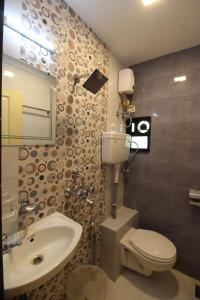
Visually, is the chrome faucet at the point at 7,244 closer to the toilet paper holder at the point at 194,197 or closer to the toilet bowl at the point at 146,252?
the toilet bowl at the point at 146,252

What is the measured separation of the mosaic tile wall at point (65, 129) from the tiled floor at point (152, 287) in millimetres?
387

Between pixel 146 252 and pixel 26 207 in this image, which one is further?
pixel 146 252

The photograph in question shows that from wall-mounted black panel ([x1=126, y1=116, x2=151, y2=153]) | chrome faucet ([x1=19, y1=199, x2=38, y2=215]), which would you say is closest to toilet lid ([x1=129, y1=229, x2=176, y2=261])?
wall-mounted black panel ([x1=126, y1=116, x2=151, y2=153])

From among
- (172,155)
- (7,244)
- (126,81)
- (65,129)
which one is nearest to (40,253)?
(7,244)

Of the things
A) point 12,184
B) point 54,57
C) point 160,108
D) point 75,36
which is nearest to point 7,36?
point 54,57

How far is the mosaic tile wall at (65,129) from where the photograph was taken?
1.07 meters

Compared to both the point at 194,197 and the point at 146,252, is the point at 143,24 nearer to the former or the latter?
the point at 194,197

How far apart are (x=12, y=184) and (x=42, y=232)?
14.4 inches

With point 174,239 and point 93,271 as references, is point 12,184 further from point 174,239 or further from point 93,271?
point 174,239

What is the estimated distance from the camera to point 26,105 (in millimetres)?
1034

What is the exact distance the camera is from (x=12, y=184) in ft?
3.17

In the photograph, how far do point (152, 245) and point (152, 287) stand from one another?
430 mm

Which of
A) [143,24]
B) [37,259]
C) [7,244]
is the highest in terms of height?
[143,24]

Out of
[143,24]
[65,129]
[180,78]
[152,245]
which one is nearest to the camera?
[65,129]
